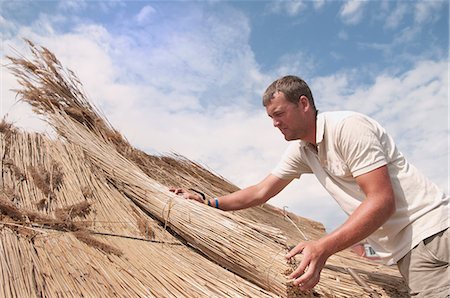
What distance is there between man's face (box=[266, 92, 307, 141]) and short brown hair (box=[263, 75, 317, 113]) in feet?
0.06

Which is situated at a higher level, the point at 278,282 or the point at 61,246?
the point at 278,282

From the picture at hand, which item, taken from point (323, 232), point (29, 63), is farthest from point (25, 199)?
point (323, 232)

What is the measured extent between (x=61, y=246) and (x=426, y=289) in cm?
138

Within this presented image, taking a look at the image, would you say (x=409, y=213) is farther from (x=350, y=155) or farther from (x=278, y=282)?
(x=278, y=282)

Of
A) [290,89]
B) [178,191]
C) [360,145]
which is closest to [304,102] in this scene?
[290,89]

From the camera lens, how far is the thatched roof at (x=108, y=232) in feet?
4.82

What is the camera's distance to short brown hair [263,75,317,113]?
5.58 ft

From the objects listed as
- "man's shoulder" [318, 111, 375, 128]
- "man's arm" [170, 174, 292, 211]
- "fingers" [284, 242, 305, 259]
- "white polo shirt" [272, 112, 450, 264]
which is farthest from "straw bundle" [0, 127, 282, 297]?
"man's shoulder" [318, 111, 375, 128]

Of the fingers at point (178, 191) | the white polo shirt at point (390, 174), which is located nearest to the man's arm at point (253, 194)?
the fingers at point (178, 191)

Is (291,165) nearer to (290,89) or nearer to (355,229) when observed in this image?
(290,89)

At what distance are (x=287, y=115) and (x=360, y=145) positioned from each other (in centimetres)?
32

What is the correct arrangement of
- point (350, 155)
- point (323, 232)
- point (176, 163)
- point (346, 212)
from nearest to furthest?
1. point (350, 155)
2. point (346, 212)
3. point (176, 163)
4. point (323, 232)

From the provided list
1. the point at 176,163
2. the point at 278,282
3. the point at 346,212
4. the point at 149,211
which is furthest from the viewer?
the point at 176,163

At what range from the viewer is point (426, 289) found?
1.58m
